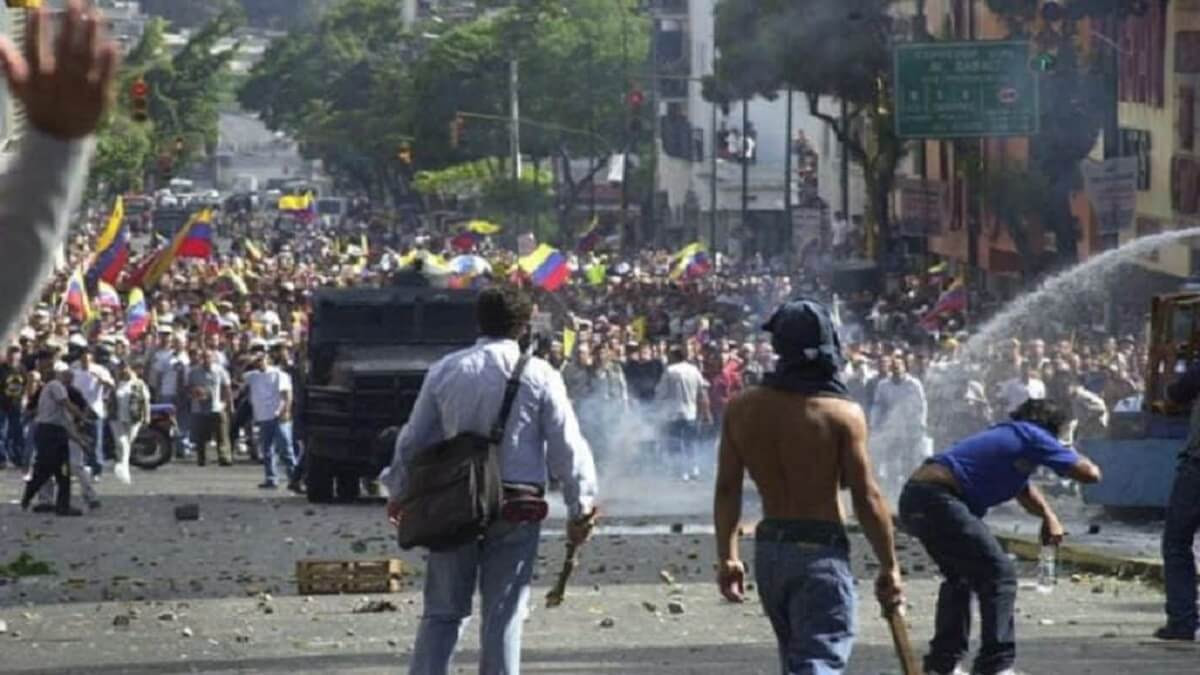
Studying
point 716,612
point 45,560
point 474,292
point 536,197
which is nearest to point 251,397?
point 474,292

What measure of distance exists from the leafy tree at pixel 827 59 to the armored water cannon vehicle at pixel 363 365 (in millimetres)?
26785

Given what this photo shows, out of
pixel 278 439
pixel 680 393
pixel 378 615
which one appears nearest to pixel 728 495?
pixel 378 615

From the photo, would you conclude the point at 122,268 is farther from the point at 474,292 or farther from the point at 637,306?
the point at 474,292

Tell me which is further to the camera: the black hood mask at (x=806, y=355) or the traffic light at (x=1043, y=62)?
the traffic light at (x=1043, y=62)

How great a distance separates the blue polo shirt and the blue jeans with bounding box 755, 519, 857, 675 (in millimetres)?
3707

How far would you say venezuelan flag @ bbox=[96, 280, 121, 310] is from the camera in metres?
55.7

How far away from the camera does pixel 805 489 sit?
31.0 feet

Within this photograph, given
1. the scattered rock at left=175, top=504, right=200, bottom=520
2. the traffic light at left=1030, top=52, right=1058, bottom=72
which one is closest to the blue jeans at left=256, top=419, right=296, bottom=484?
the scattered rock at left=175, top=504, right=200, bottom=520

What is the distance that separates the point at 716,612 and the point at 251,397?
1899 centimetres

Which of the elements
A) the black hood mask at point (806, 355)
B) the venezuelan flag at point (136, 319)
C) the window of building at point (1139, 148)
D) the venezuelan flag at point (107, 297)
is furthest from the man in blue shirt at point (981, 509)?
the venezuelan flag at point (107, 297)

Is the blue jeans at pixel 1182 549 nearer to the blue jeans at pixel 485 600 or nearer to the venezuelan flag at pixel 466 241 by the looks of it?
the blue jeans at pixel 485 600

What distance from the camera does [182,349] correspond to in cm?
4131

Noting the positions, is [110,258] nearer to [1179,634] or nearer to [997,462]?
[1179,634]

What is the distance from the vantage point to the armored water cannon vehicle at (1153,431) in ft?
85.1
